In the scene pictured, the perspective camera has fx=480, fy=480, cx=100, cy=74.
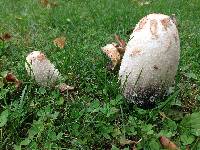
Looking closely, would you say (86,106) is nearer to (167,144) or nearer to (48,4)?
(167,144)

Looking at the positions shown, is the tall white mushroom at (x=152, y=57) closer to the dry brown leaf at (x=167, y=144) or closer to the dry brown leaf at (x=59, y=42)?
the dry brown leaf at (x=167, y=144)

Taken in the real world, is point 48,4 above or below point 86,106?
below

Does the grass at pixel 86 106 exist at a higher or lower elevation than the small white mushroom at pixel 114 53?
lower

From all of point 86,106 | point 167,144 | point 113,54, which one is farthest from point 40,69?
point 167,144

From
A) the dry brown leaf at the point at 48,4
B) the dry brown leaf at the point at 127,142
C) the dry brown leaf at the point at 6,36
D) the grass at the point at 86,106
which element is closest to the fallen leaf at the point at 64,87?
the grass at the point at 86,106

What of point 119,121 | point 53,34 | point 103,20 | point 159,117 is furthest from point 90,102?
point 103,20

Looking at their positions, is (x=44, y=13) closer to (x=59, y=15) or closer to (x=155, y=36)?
(x=59, y=15)
